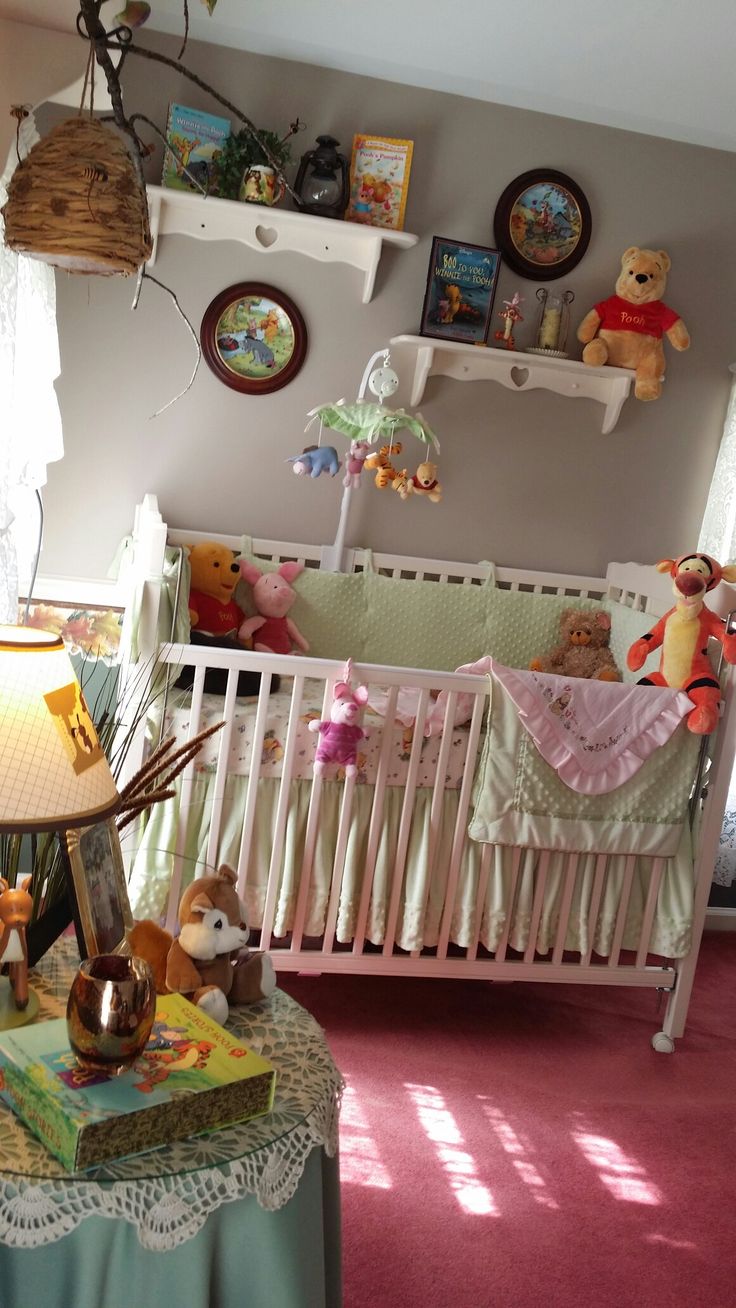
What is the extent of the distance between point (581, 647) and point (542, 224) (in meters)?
1.17

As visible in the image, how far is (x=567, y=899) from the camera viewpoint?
7.95 feet

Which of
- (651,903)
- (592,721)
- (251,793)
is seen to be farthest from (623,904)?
(251,793)

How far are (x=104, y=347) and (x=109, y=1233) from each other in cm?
242

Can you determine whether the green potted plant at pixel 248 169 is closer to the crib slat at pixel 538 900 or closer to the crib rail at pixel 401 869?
the crib rail at pixel 401 869

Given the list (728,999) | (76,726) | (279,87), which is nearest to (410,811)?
(728,999)

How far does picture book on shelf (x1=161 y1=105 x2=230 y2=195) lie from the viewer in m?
2.81

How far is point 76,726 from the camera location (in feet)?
3.45

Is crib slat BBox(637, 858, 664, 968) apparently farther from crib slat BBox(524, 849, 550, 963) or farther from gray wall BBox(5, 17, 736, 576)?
gray wall BBox(5, 17, 736, 576)

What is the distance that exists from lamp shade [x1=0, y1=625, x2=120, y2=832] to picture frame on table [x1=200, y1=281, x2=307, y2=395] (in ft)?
6.84

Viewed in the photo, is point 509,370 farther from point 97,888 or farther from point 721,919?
point 97,888

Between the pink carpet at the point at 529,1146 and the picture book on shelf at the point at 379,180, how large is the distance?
76.5 inches

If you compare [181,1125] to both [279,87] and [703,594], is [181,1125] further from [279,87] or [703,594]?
[279,87]

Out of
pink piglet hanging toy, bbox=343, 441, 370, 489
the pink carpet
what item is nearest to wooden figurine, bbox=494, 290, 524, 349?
pink piglet hanging toy, bbox=343, 441, 370, 489

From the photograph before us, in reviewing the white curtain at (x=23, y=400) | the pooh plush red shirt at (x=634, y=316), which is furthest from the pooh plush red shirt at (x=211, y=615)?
the pooh plush red shirt at (x=634, y=316)
